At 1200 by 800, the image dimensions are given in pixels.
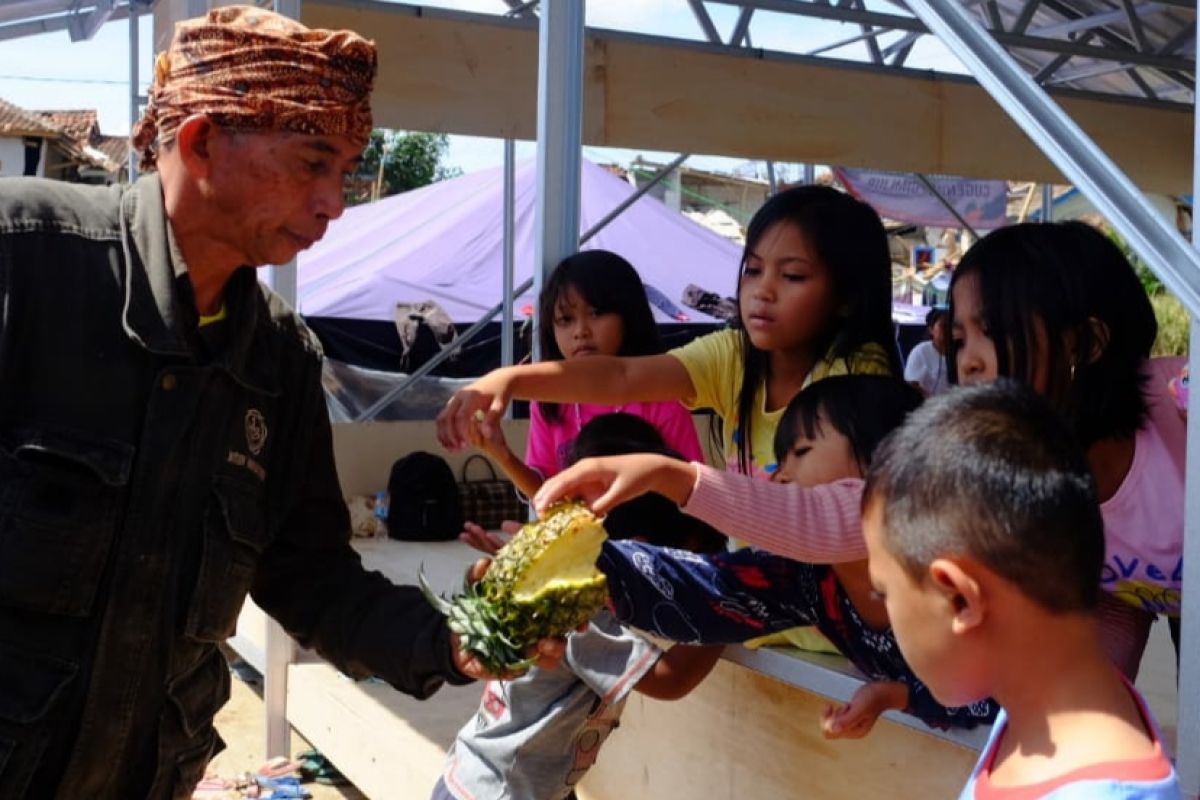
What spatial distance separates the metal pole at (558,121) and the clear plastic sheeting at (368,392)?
8.98 metres

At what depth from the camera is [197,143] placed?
2.38 m

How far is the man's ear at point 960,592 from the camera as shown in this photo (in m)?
1.77

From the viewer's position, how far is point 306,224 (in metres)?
2.45

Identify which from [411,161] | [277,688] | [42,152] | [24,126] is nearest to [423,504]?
[277,688]

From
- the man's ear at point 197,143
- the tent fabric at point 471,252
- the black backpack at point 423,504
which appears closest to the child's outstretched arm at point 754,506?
the man's ear at point 197,143

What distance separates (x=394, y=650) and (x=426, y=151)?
41896 mm

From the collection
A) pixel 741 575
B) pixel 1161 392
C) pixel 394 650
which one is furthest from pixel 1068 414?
pixel 394 650

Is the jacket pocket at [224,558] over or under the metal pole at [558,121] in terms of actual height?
under

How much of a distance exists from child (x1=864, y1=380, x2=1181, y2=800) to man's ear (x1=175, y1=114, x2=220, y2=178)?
1290 millimetres

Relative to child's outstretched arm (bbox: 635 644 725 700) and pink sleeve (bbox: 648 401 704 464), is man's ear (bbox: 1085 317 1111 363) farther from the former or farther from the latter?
pink sleeve (bbox: 648 401 704 464)

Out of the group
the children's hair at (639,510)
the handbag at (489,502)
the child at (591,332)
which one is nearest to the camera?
the children's hair at (639,510)

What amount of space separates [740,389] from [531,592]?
108 cm

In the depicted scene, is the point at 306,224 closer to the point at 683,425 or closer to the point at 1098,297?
the point at 1098,297

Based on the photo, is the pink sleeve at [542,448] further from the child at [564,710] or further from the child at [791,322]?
the child at [791,322]
